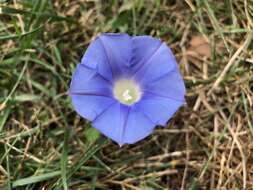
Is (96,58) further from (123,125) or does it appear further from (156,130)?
(156,130)

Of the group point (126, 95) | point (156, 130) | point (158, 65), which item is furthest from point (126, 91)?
point (156, 130)

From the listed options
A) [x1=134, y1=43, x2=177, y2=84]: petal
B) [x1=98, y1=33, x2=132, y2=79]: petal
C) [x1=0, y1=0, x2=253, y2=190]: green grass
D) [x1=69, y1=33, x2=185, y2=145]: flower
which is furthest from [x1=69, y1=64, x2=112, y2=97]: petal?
[x1=0, y1=0, x2=253, y2=190]: green grass

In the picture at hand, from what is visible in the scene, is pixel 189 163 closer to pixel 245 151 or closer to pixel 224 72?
pixel 245 151

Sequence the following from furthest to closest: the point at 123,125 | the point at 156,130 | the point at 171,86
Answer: the point at 156,130
the point at 171,86
the point at 123,125

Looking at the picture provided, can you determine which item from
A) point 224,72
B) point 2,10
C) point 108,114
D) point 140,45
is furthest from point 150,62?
point 2,10

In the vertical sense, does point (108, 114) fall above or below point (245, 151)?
above

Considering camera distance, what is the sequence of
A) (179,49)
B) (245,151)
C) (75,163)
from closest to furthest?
1. (75,163)
2. (245,151)
3. (179,49)

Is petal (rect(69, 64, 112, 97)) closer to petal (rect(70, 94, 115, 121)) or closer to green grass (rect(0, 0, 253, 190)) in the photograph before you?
petal (rect(70, 94, 115, 121))
